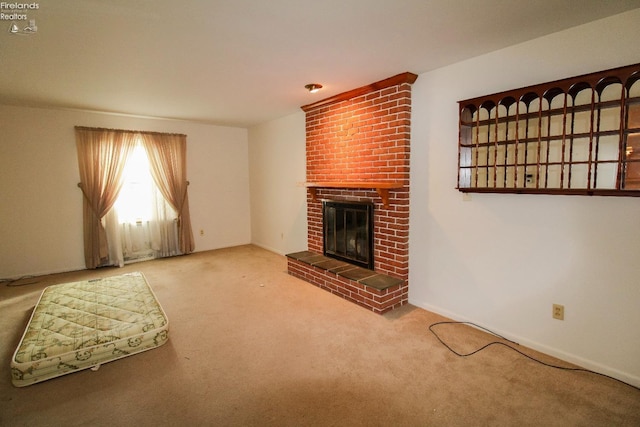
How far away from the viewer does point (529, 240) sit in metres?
2.33

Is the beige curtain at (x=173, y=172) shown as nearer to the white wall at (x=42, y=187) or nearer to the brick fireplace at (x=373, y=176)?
the white wall at (x=42, y=187)

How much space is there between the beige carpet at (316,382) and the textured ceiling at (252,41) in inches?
92.2

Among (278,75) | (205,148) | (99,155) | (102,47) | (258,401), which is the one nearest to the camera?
(258,401)

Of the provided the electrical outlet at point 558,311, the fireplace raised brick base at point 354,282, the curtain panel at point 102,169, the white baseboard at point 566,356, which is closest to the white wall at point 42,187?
the curtain panel at point 102,169

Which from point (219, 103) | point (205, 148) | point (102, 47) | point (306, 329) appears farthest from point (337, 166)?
point (205, 148)

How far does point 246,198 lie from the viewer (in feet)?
20.3

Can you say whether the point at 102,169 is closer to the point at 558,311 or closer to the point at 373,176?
the point at 373,176

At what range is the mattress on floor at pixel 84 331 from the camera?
6.79 feet

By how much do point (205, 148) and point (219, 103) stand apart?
1734 mm

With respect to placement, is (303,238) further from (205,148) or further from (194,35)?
(194,35)

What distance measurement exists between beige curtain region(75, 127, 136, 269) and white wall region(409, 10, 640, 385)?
4.33 m

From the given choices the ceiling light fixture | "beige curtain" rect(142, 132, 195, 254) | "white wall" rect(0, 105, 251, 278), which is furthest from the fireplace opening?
"white wall" rect(0, 105, 251, 278)

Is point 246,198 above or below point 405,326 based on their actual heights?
above

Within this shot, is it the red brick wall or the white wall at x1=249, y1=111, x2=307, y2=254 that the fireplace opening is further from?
the white wall at x1=249, y1=111, x2=307, y2=254
